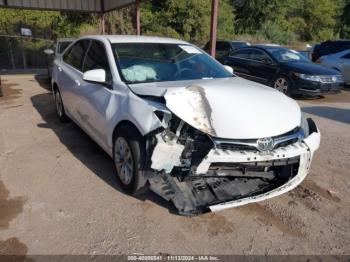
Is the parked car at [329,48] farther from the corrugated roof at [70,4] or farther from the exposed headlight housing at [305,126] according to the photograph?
the exposed headlight housing at [305,126]

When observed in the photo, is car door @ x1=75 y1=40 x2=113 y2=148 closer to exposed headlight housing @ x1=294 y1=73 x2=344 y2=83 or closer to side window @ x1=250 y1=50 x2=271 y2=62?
exposed headlight housing @ x1=294 y1=73 x2=344 y2=83

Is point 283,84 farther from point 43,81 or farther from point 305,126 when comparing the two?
point 43,81

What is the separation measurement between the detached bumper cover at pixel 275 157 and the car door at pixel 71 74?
8.59 ft

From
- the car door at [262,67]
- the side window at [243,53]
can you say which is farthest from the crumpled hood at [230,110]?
the side window at [243,53]

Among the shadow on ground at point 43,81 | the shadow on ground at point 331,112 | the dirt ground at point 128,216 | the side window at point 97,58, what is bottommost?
the shadow on ground at point 43,81

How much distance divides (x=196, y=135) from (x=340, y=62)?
1047cm

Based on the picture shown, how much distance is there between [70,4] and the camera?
1397cm

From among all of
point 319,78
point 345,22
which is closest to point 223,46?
point 319,78

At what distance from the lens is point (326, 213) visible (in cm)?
351

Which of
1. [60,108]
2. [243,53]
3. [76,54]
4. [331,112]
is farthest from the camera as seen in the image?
[243,53]

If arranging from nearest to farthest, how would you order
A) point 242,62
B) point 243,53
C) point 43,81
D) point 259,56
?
point 259,56 < point 242,62 < point 243,53 < point 43,81

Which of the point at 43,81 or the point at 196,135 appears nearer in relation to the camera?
the point at 196,135

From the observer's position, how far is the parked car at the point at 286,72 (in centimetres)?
913

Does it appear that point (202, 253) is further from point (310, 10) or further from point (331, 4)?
point (331, 4)
